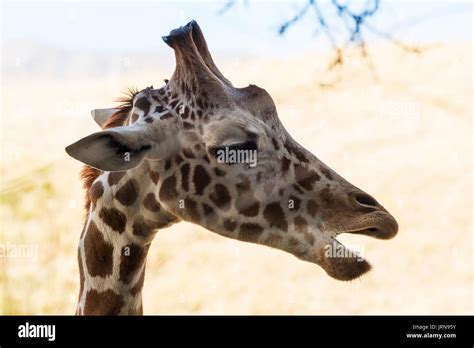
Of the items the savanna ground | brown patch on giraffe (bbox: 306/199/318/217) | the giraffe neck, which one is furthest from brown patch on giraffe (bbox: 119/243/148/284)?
the savanna ground

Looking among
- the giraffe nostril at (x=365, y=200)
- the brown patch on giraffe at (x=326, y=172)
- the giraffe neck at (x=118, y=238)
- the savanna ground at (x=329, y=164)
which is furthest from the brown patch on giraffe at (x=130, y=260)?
the savanna ground at (x=329, y=164)

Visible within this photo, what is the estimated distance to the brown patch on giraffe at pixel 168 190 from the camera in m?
4.40

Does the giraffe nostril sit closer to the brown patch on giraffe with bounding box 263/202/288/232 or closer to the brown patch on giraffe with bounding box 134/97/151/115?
the brown patch on giraffe with bounding box 263/202/288/232

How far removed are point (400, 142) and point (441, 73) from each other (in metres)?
2.55

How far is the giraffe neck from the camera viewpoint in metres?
4.50

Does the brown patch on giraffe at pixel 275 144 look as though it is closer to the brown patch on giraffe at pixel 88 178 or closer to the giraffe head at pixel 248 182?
the giraffe head at pixel 248 182

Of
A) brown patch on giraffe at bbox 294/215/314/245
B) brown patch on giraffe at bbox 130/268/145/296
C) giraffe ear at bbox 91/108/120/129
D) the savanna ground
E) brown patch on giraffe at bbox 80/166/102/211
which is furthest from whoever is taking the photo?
the savanna ground

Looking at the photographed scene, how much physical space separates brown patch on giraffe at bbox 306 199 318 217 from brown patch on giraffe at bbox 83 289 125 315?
45.9 inches

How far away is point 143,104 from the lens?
4.71m

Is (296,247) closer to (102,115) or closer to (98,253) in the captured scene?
(98,253)

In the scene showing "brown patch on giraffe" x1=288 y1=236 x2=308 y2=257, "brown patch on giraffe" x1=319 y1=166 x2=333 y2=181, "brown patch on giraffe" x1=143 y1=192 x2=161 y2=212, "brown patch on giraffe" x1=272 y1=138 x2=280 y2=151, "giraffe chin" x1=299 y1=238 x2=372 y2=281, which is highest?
"brown patch on giraffe" x1=272 y1=138 x2=280 y2=151

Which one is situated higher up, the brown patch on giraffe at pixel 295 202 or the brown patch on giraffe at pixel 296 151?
the brown patch on giraffe at pixel 296 151

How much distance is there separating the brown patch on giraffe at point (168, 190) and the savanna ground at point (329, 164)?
4.62 m

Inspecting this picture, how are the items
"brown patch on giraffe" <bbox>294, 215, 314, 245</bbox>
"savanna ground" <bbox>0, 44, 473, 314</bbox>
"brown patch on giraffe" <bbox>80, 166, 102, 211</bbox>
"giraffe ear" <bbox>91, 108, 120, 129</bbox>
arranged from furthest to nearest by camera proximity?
1. "savanna ground" <bbox>0, 44, 473, 314</bbox>
2. "giraffe ear" <bbox>91, 108, 120, 129</bbox>
3. "brown patch on giraffe" <bbox>80, 166, 102, 211</bbox>
4. "brown patch on giraffe" <bbox>294, 215, 314, 245</bbox>
